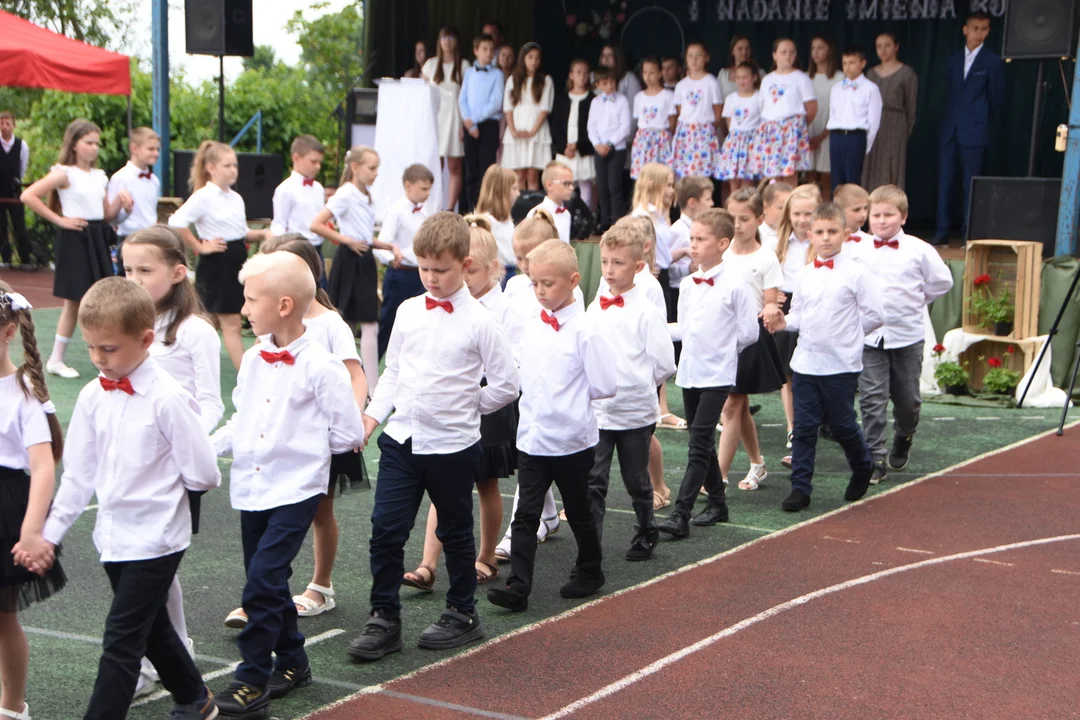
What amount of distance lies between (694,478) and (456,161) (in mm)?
10183

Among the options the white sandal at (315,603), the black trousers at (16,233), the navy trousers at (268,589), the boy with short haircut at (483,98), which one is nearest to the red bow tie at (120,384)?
the navy trousers at (268,589)

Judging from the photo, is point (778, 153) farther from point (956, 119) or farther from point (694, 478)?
point (694, 478)

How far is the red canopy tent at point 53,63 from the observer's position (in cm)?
1435

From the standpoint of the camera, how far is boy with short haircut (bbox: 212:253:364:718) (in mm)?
4129

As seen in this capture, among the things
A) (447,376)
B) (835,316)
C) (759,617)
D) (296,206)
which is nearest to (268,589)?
(447,376)

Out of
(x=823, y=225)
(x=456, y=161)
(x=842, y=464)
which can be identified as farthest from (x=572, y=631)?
(x=456, y=161)

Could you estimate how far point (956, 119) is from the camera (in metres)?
13.2

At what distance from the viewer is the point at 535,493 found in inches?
208

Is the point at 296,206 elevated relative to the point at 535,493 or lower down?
elevated

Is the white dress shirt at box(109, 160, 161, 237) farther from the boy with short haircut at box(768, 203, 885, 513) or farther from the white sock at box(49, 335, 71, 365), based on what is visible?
the boy with short haircut at box(768, 203, 885, 513)

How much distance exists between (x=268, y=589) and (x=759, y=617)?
2069 mm

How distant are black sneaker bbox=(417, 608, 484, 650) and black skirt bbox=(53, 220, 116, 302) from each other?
6.33 metres

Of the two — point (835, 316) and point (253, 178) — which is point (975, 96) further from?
point (253, 178)

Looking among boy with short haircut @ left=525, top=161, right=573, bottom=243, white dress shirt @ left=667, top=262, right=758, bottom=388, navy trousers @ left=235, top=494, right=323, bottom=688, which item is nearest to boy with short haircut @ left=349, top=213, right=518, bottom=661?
navy trousers @ left=235, top=494, right=323, bottom=688
